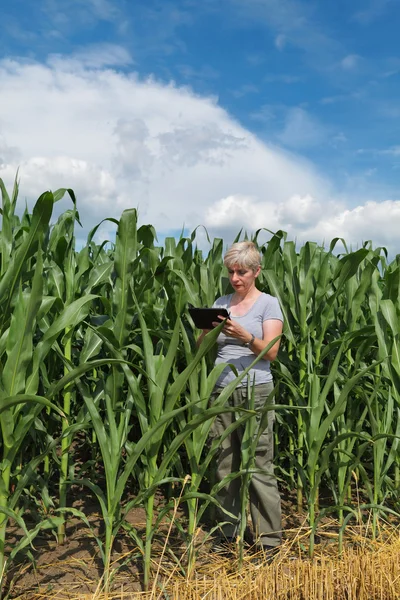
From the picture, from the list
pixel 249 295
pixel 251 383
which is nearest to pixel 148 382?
pixel 251 383

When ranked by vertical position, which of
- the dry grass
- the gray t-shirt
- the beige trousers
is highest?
the gray t-shirt

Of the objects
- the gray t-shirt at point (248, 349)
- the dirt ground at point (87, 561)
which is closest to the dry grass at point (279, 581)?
the dirt ground at point (87, 561)

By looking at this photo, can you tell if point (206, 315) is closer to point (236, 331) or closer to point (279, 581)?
point (236, 331)

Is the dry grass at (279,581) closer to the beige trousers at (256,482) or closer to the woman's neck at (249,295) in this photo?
the beige trousers at (256,482)

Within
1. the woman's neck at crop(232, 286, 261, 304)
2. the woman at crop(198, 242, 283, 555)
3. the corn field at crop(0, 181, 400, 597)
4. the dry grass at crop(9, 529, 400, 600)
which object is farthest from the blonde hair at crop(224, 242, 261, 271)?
the dry grass at crop(9, 529, 400, 600)

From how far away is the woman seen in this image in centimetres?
301

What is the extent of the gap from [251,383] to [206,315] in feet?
1.97

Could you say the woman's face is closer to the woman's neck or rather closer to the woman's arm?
the woman's neck

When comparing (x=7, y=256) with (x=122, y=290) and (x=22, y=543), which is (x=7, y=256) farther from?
(x=22, y=543)

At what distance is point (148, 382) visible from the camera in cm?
251

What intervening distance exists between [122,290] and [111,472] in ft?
2.95

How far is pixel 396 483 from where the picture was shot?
143 inches

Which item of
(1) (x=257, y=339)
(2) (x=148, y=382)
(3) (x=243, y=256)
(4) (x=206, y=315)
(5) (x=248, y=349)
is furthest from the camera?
(5) (x=248, y=349)

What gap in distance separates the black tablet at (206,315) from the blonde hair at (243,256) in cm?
42
